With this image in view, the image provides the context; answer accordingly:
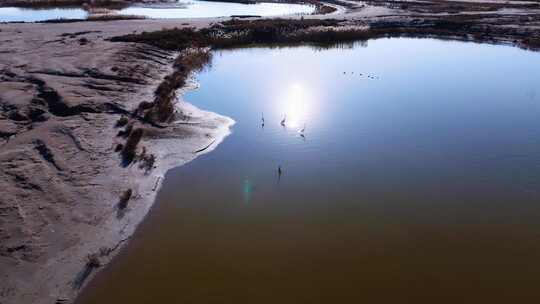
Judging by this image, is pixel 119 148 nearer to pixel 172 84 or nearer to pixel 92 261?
pixel 92 261

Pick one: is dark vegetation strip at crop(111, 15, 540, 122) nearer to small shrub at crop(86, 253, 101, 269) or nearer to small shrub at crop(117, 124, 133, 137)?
small shrub at crop(117, 124, 133, 137)

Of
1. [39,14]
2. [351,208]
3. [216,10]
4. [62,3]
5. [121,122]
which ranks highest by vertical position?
[62,3]

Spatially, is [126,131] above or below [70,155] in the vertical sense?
above

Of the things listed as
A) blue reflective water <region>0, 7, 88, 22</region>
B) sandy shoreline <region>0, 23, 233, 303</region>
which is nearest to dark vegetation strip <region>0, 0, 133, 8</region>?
blue reflective water <region>0, 7, 88, 22</region>

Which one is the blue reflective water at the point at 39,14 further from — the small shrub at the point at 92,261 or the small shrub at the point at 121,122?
the small shrub at the point at 92,261

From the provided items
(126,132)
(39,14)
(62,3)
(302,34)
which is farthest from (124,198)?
(62,3)

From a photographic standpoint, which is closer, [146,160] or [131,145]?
[146,160]

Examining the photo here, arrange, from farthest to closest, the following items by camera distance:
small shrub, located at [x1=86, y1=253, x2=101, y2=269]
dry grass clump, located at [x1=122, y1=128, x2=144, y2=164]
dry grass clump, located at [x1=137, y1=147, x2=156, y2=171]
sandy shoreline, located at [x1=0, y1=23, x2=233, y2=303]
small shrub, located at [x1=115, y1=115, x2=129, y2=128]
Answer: small shrub, located at [x1=115, y1=115, x2=129, y2=128] < dry grass clump, located at [x1=122, y1=128, x2=144, y2=164] < dry grass clump, located at [x1=137, y1=147, x2=156, y2=171] < small shrub, located at [x1=86, y1=253, x2=101, y2=269] < sandy shoreline, located at [x1=0, y1=23, x2=233, y2=303]
